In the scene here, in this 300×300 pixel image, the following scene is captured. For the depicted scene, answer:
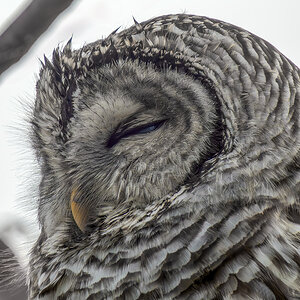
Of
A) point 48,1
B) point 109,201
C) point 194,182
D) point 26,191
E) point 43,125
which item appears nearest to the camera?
point 48,1

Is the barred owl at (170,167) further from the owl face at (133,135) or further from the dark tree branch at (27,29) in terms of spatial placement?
A: the dark tree branch at (27,29)

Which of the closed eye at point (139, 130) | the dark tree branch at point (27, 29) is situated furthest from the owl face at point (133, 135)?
the dark tree branch at point (27, 29)

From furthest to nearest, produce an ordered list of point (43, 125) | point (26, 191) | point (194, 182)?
point (26, 191) → point (43, 125) → point (194, 182)

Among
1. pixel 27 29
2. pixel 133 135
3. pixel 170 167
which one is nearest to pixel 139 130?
pixel 133 135

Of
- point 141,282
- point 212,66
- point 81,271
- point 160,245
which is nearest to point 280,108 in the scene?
point 212,66

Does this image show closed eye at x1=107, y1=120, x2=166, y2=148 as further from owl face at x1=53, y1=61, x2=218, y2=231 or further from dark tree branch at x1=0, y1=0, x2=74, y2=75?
dark tree branch at x1=0, y1=0, x2=74, y2=75

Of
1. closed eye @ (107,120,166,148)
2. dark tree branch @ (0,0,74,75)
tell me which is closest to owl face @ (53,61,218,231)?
closed eye @ (107,120,166,148)

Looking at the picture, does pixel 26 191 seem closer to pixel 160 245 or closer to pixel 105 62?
pixel 105 62
